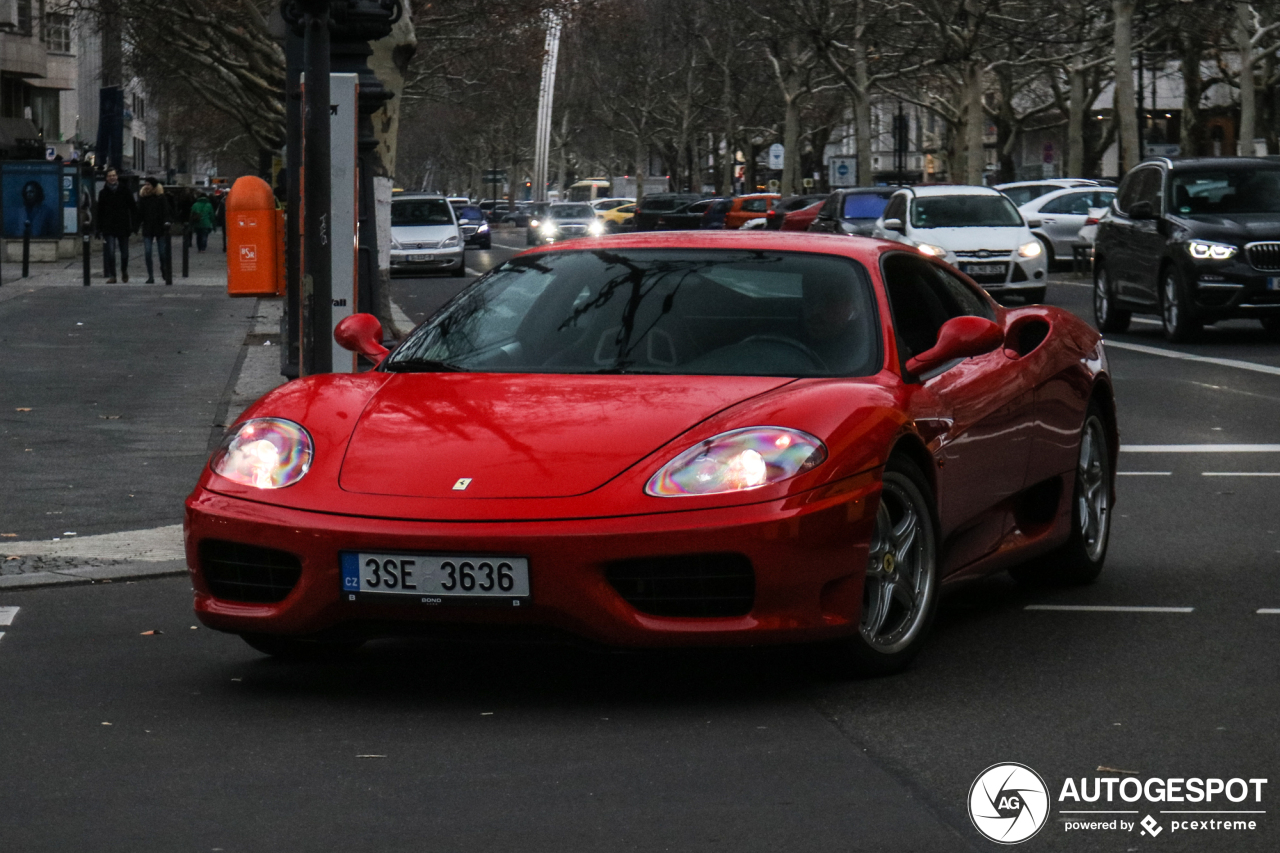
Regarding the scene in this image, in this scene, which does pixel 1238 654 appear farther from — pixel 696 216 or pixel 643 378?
pixel 696 216

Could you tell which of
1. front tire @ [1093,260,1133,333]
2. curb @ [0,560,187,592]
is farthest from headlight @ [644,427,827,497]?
front tire @ [1093,260,1133,333]

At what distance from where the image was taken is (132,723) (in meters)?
5.45

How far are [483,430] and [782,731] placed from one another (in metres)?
1.13

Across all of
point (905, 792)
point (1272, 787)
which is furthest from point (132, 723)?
point (1272, 787)

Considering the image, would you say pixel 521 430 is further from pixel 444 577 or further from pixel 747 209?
pixel 747 209

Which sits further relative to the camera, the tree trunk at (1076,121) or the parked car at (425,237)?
the tree trunk at (1076,121)

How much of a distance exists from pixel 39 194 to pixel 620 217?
3605 cm

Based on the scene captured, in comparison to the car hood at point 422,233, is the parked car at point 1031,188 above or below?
above

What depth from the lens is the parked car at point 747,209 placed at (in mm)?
50875

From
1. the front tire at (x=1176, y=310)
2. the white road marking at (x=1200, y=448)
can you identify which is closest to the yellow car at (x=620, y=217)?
the front tire at (x=1176, y=310)

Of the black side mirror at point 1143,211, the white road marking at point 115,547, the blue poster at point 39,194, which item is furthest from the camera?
the blue poster at point 39,194

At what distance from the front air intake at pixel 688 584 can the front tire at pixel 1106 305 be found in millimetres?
17102

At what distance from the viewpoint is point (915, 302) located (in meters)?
6.71

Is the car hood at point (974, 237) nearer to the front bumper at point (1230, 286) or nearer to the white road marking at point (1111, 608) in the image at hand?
the front bumper at point (1230, 286)
